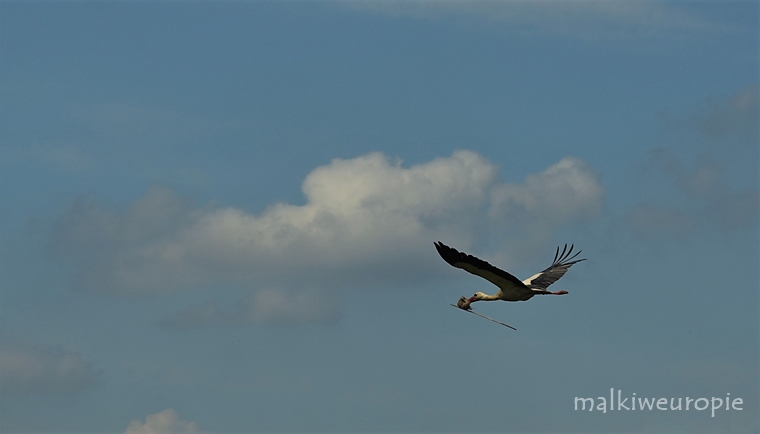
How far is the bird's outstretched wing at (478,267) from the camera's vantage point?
6456 cm

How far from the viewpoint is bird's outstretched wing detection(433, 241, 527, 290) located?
64562mm

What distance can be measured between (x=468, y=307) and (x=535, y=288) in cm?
425

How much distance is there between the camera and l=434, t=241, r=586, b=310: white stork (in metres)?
65.0

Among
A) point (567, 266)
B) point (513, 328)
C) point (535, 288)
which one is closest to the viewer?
point (513, 328)

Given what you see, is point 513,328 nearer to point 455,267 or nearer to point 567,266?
point 455,267

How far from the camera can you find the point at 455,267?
6588 centimetres

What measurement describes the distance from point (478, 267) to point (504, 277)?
2.16m

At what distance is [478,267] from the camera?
6631 centimetres

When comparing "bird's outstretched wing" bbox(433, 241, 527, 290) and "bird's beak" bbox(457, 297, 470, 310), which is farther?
"bird's beak" bbox(457, 297, 470, 310)

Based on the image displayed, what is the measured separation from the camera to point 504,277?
67750mm

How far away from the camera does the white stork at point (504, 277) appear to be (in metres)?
65.0

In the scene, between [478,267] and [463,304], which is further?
[463,304]

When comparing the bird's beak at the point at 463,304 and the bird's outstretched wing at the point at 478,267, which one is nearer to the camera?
the bird's outstretched wing at the point at 478,267

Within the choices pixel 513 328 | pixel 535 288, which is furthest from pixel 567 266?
pixel 513 328
